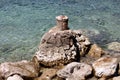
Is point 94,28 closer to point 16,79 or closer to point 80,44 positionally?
point 80,44

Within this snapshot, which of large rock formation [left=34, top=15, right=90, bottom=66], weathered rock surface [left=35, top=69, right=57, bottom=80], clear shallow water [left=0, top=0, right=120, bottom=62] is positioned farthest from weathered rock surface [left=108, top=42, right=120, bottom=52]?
weathered rock surface [left=35, top=69, right=57, bottom=80]

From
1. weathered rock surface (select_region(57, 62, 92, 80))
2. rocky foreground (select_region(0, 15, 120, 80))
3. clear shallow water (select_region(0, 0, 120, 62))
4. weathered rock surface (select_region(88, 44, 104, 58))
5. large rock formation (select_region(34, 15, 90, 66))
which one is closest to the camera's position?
weathered rock surface (select_region(57, 62, 92, 80))

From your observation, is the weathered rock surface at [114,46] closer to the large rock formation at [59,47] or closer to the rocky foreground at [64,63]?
the rocky foreground at [64,63]

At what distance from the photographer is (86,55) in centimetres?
1496

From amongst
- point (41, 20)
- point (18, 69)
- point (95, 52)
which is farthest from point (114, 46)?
point (18, 69)

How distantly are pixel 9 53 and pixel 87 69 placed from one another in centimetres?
684

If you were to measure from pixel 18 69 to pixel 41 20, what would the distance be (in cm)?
1163

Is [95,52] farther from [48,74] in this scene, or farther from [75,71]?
[48,74]

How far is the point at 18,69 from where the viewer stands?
12.6m

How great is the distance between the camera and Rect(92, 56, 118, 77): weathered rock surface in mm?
12273

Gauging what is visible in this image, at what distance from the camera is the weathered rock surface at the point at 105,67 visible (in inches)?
483

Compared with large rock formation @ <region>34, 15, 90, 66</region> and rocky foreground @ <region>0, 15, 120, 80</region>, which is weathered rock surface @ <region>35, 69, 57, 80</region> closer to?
rocky foreground @ <region>0, 15, 120, 80</region>

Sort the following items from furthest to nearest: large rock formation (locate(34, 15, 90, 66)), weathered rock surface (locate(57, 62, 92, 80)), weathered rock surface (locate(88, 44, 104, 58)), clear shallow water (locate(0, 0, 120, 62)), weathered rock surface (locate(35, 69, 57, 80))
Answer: clear shallow water (locate(0, 0, 120, 62))
weathered rock surface (locate(88, 44, 104, 58))
large rock formation (locate(34, 15, 90, 66))
weathered rock surface (locate(35, 69, 57, 80))
weathered rock surface (locate(57, 62, 92, 80))

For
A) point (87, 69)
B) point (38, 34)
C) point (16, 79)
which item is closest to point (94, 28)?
point (38, 34)
